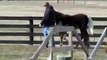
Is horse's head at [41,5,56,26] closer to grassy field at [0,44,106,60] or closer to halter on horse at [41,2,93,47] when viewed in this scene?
halter on horse at [41,2,93,47]

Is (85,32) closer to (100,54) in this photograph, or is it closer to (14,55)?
(100,54)

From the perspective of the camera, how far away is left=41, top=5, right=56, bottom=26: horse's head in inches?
496

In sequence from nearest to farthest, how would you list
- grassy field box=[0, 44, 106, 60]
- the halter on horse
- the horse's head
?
the horse's head < the halter on horse < grassy field box=[0, 44, 106, 60]

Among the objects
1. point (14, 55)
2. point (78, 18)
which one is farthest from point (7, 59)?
point (78, 18)

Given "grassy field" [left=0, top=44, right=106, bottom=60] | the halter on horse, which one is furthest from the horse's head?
Result: "grassy field" [left=0, top=44, right=106, bottom=60]

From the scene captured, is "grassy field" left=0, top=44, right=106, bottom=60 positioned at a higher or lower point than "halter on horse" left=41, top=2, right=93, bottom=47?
lower

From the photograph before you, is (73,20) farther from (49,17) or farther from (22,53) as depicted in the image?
(22,53)

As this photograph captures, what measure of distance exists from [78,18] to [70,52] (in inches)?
172

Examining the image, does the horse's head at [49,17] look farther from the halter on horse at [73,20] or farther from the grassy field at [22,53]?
the grassy field at [22,53]

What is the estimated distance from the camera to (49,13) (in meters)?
12.6

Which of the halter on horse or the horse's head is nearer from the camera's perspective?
the horse's head

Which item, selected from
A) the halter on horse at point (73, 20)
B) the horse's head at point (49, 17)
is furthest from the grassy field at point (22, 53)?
the horse's head at point (49, 17)

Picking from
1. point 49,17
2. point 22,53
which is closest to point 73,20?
point 49,17

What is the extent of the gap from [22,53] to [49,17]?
1992mm
